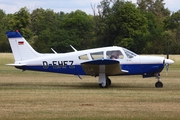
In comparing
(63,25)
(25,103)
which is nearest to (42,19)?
(63,25)

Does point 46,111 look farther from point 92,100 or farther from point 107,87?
point 107,87

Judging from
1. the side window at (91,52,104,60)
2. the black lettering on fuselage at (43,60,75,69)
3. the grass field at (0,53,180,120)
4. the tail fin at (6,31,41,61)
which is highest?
the tail fin at (6,31,41,61)

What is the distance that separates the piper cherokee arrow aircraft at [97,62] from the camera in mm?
18141

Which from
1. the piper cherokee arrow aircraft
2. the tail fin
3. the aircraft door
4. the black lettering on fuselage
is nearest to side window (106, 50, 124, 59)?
the piper cherokee arrow aircraft

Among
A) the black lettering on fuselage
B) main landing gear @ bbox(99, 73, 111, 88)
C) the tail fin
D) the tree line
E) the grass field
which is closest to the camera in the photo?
the grass field

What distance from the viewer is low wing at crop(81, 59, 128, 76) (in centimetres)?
1769

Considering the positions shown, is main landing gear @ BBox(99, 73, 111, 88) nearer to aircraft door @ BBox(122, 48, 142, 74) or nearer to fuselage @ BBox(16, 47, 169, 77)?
fuselage @ BBox(16, 47, 169, 77)

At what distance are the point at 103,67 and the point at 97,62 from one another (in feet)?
1.52

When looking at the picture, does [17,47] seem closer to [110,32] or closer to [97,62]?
[97,62]

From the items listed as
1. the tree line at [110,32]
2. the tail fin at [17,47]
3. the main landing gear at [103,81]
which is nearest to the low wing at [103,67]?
the main landing gear at [103,81]

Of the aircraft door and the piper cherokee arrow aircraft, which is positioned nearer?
the piper cherokee arrow aircraft

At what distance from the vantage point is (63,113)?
11633mm

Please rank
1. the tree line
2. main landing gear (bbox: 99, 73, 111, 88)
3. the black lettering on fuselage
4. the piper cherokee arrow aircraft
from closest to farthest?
the piper cherokee arrow aircraft → main landing gear (bbox: 99, 73, 111, 88) → the black lettering on fuselage → the tree line

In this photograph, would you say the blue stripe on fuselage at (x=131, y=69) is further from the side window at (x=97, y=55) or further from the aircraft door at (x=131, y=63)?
the side window at (x=97, y=55)
